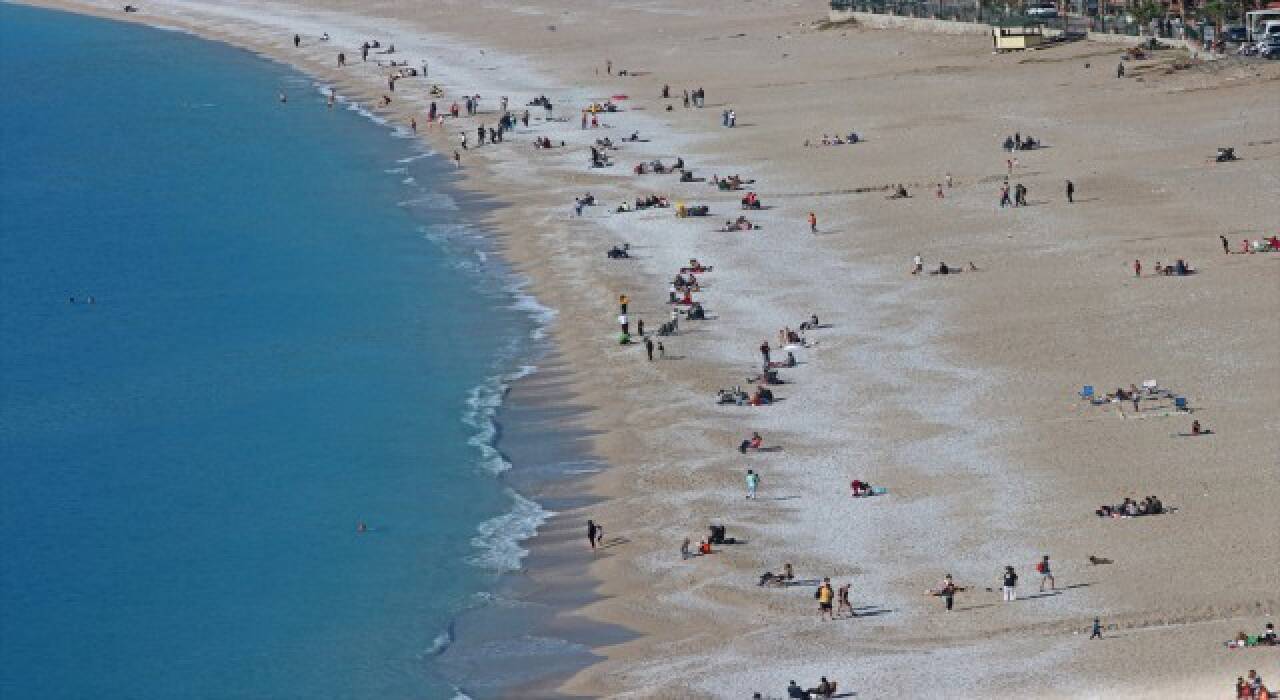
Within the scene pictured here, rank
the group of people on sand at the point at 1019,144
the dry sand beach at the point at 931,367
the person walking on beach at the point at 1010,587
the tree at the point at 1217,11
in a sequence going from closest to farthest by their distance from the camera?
1. the dry sand beach at the point at 931,367
2. the person walking on beach at the point at 1010,587
3. the group of people on sand at the point at 1019,144
4. the tree at the point at 1217,11

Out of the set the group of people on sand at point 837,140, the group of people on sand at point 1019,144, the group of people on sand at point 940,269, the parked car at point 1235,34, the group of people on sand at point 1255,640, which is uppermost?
the parked car at point 1235,34

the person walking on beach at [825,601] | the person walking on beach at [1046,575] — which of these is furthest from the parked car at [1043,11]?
the person walking on beach at [825,601]

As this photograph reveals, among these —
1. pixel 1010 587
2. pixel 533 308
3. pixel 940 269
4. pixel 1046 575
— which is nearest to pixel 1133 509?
pixel 1046 575

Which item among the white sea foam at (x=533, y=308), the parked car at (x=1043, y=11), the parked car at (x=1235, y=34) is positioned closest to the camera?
the white sea foam at (x=533, y=308)

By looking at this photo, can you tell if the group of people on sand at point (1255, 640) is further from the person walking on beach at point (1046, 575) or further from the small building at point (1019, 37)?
the small building at point (1019, 37)

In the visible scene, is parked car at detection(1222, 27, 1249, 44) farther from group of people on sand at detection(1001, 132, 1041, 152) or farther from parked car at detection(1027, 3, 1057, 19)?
group of people on sand at detection(1001, 132, 1041, 152)

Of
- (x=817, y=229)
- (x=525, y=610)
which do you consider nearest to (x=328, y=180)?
(x=817, y=229)
